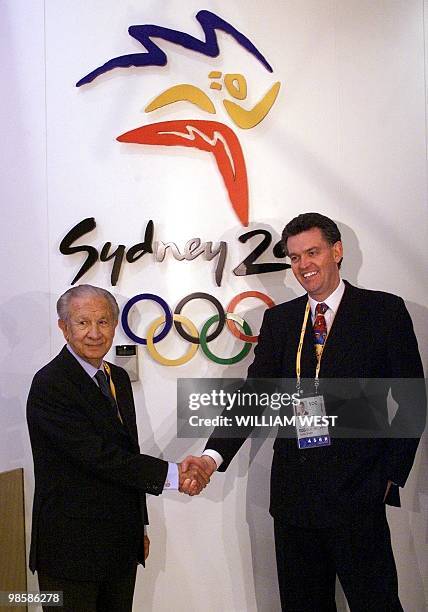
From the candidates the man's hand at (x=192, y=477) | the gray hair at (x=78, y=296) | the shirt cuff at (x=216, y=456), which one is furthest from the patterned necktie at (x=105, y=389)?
the shirt cuff at (x=216, y=456)

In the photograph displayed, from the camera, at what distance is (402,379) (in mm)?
2631

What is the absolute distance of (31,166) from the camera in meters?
3.24

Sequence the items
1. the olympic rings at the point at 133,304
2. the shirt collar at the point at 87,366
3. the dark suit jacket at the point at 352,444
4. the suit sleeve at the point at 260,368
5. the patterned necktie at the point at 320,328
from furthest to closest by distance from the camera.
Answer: the olympic rings at the point at 133,304
the suit sleeve at the point at 260,368
the patterned necktie at the point at 320,328
the dark suit jacket at the point at 352,444
the shirt collar at the point at 87,366

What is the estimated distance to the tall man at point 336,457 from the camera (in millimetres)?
2576

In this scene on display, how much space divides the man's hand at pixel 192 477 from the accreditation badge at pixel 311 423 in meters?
0.43

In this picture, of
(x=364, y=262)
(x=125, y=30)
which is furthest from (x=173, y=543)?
(x=125, y=30)

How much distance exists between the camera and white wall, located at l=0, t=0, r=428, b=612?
3236mm

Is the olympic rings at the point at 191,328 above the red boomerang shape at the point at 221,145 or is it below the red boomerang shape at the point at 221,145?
below

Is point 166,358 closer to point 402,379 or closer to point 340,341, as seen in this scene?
point 340,341

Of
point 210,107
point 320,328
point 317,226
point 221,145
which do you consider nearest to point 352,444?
point 320,328

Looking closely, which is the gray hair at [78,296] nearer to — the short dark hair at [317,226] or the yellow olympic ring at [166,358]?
the yellow olympic ring at [166,358]

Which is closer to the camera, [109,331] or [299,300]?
[109,331]

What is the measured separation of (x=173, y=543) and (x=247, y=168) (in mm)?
1717

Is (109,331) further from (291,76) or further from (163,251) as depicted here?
(291,76)
